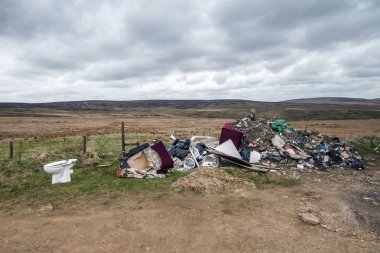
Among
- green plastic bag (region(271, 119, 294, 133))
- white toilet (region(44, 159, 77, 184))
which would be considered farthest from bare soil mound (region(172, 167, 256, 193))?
green plastic bag (region(271, 119, 294, 133))

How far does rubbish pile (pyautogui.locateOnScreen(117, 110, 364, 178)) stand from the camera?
12.3 metres

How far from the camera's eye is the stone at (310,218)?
7.52m

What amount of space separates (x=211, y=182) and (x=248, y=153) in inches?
174

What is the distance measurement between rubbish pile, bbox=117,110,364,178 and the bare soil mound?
1.38 meters

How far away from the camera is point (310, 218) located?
25.0ft

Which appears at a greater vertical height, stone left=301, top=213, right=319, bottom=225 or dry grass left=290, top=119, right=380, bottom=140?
stone left=301, top=213, right=319, bottom=225

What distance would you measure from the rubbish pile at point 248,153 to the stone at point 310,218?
4859 mm

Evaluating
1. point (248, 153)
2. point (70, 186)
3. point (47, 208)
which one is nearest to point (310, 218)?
point (248, 153)

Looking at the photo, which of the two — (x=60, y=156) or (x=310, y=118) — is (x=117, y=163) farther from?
(x=310, y=118)

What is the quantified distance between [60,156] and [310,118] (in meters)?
61.6

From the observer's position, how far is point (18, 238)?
6.75 metres

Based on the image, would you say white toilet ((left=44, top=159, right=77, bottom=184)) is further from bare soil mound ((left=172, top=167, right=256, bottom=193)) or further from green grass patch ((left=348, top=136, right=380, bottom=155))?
green grass patch ((left=348, top=136, right=380, bottom=155))

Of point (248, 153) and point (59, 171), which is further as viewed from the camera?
point (248, 153)

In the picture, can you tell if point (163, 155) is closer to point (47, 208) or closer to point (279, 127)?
point (47, 208)
